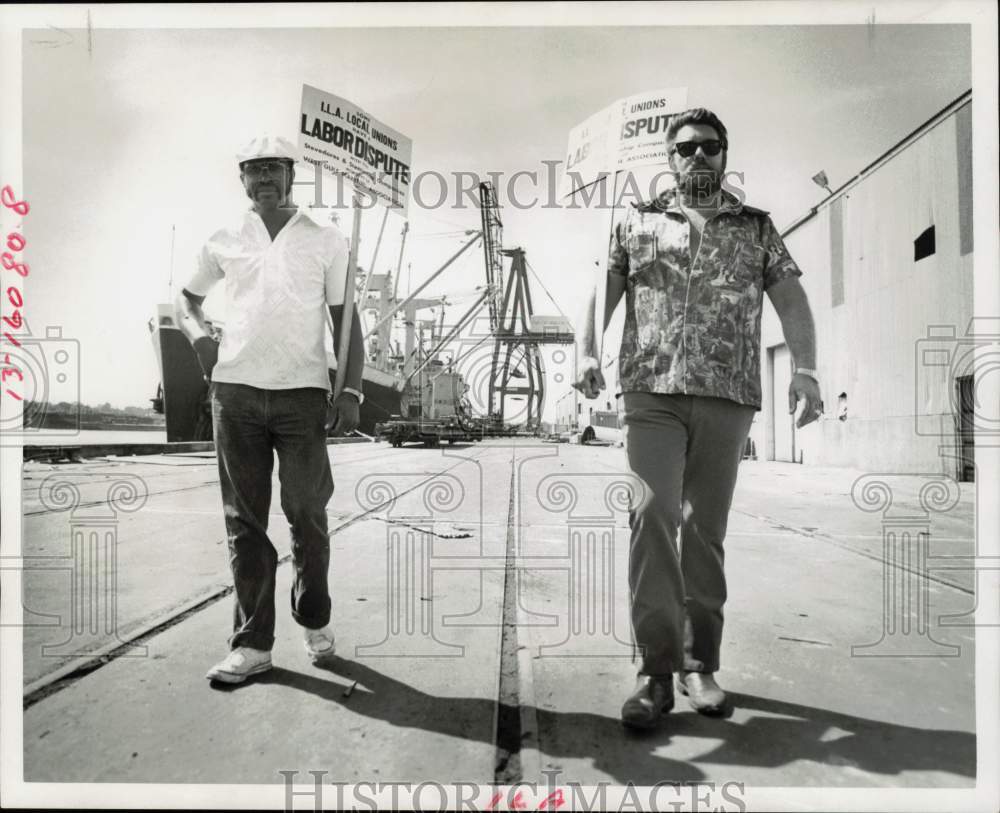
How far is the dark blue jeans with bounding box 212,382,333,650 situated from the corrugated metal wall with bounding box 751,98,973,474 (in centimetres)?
448

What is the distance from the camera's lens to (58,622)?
6.56 feet

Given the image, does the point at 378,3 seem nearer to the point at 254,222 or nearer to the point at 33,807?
the point at 254,222

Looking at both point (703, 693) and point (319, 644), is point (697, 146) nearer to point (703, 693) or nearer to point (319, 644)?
point (703, 693)

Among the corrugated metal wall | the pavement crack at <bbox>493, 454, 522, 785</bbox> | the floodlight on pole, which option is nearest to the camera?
the pavement crack at <bbox>493, 454, 522, 785</bbox>

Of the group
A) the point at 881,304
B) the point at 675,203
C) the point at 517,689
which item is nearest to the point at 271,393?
the point at 517,689

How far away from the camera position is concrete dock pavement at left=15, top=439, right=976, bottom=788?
134 centimetres

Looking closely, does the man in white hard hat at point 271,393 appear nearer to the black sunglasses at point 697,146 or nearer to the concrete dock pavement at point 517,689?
the concrete dock pavement at point 517,689

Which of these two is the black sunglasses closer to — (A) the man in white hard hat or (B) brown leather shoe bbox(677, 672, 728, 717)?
(A) the man in white hard hat

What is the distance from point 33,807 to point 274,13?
2.22 meters

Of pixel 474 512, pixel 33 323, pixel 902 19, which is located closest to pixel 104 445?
pixel 474 512

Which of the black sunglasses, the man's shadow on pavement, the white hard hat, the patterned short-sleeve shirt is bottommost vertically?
the man's shadow on pavement

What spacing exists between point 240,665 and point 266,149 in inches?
55.5

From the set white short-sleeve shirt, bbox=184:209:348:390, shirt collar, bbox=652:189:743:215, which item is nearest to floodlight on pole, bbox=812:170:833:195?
shirt collar, bbox=652:189:743:215

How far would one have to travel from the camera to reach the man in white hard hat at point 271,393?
5.85 feet
